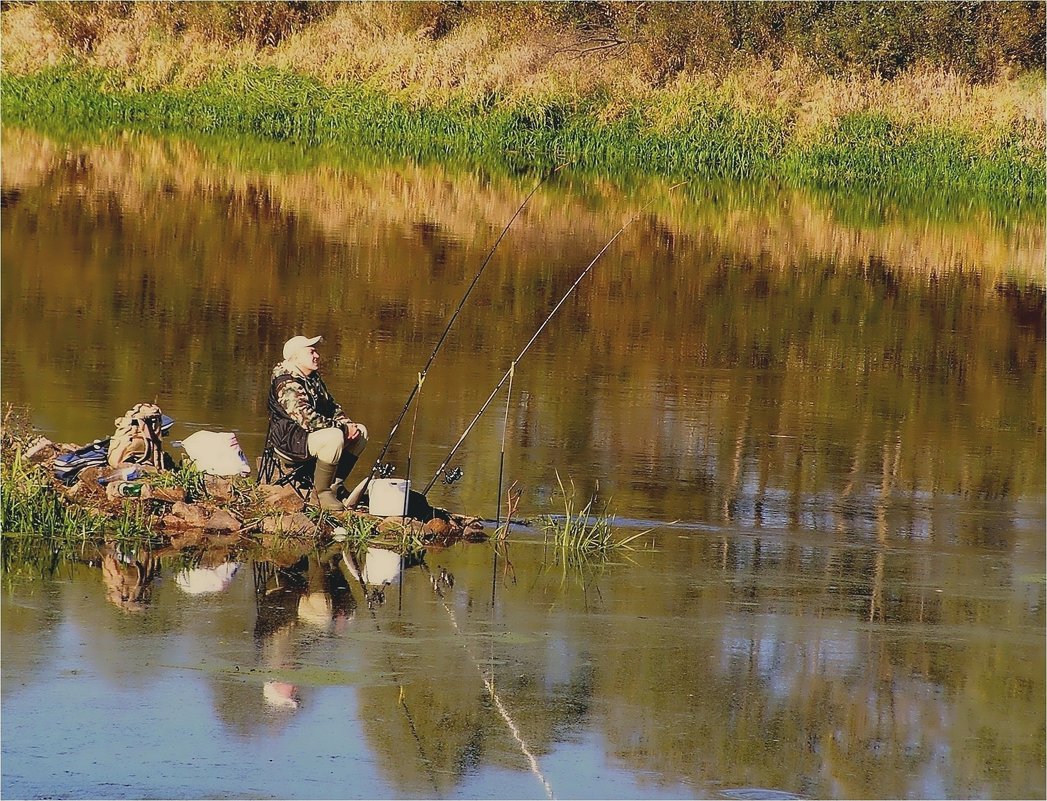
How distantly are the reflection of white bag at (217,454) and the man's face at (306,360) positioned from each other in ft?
1.63

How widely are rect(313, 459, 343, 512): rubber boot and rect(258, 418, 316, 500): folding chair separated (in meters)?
0.08

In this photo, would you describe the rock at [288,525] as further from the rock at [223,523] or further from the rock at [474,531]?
the rock at [474,531]

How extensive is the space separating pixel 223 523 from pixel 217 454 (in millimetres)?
658

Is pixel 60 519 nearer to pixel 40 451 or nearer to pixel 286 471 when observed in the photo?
pixel 40 451

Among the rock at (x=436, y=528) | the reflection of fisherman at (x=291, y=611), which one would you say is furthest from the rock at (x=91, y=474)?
the rock at (x=436, y=528)

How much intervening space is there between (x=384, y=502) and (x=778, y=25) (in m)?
31.0

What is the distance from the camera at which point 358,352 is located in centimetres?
1588

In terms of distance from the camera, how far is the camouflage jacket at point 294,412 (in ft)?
32.4

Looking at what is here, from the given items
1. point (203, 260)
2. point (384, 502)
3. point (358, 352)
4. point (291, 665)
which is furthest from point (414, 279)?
point (291, 665)

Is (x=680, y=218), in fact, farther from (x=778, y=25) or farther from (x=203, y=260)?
(x=778, y=25)

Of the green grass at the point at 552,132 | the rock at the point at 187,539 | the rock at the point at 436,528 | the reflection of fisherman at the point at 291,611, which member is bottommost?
the reflection of fisherman at the point at 291,611

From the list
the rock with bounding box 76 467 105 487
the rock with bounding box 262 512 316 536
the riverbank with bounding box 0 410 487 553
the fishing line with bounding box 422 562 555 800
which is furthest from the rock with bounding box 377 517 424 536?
the rock with bounding box 76 467 105 487

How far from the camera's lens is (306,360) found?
32.7 ft

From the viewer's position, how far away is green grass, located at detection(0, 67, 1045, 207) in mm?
32844
